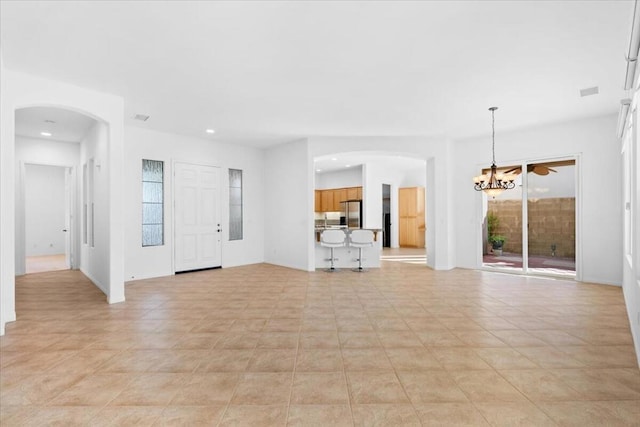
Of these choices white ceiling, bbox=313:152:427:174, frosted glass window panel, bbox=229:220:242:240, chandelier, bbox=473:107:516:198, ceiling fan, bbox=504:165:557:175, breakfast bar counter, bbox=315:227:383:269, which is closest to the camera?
chandelier, bbox=473:107:516:198

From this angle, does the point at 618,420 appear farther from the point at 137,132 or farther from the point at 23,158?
the point at 23,158

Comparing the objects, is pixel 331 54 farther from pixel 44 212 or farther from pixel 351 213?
pixel 44 212

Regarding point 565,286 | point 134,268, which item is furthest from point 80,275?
point 565,286

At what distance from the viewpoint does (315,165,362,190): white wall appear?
1146 centimetres

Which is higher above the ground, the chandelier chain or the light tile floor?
the chandelier chain

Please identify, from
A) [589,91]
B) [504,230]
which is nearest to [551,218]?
[504,230]

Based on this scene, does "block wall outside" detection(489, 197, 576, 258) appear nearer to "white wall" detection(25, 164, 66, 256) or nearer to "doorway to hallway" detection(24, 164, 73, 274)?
"doorway to hallway" detection(24, 164, 73, 274)

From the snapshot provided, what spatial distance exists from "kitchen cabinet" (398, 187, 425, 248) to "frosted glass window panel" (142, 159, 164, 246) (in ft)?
26.7

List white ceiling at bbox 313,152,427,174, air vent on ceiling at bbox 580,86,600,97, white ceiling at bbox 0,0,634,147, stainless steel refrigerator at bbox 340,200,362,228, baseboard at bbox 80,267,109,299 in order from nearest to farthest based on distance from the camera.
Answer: white ceiling at bbox 0,0,634,147, air vent on ceiling at bbox 580,86,600,97, baseboard at bbox 80,267,109,299, white ceiling at bbox 313,152,427,174, stainless steel refrigerator at bbox 340,200,362,228

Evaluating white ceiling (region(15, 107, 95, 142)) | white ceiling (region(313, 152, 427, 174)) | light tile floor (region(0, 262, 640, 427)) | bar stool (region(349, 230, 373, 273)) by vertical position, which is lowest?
light tile floor (region(0, 262, 640, 427))

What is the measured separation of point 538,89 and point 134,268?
7388mm

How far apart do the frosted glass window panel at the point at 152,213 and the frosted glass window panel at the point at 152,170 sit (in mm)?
529

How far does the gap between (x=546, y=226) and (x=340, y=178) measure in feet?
22.2

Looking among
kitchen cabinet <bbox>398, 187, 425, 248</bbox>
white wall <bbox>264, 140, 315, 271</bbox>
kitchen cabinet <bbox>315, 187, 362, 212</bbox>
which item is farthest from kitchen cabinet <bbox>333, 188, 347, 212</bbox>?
white wall <bbox>264, 140, 315, 271</bbox>
